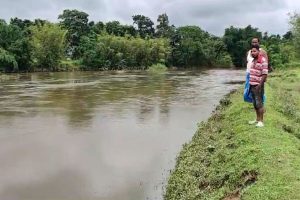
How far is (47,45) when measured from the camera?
53.9 meters

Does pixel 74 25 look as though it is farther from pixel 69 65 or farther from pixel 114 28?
pixel 69 65

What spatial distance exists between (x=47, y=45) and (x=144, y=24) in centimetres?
3024

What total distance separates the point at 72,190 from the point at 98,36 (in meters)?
57.4

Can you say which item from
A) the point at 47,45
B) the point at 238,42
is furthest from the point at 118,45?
the point at 238,42

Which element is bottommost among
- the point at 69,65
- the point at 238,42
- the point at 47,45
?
the point at 69,65

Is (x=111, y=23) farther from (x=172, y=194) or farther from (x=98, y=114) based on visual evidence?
(x=172, y=194)

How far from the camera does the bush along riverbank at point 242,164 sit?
5.98 m

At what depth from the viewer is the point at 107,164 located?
32.1ft

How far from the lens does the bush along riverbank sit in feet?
19.6

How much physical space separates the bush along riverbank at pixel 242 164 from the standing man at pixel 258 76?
1.58 ft

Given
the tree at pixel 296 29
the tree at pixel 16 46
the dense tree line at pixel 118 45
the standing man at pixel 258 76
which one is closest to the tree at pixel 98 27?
the dense tree line at pixel 118 45

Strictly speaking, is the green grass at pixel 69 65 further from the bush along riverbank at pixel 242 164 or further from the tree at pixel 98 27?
the bush along riverbank at pixel 242 164

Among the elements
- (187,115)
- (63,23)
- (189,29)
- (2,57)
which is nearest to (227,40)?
(189,29)

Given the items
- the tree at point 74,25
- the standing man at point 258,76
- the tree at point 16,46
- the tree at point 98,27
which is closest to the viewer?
the standing man at point 258,76
